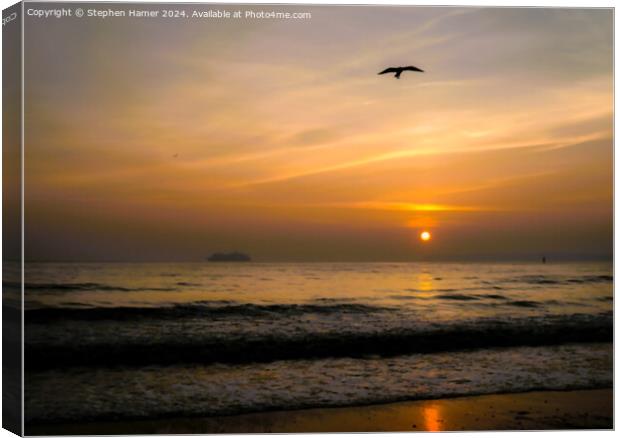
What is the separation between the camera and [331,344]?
8.37 metres

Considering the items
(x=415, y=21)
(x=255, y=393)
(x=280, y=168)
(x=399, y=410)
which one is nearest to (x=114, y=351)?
(x=255, y=393)

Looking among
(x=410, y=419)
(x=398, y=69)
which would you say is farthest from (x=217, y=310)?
(x=398, y=69)

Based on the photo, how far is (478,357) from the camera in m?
7.22

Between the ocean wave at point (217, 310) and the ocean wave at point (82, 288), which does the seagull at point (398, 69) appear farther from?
the ocean wave at point (217, 310)

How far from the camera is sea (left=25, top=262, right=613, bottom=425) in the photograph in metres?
5.75

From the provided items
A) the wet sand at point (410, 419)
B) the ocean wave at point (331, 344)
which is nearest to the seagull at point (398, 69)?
the wet sand at point (410, 419)

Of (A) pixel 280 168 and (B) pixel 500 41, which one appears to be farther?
(A) pixel 280 168

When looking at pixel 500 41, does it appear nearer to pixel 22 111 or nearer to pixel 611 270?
pixel 611 270

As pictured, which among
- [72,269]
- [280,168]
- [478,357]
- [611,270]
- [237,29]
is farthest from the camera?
[72,269]

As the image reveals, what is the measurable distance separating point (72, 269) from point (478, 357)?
4.08 metres

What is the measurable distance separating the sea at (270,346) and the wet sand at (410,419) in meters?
0.10

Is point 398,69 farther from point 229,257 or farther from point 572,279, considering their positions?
point 572,279

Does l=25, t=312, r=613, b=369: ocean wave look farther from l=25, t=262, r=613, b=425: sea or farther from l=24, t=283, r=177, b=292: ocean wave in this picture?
l=24, t=283, r=177, b=292: ocean wave

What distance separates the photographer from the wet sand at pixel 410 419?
543 centimetres
